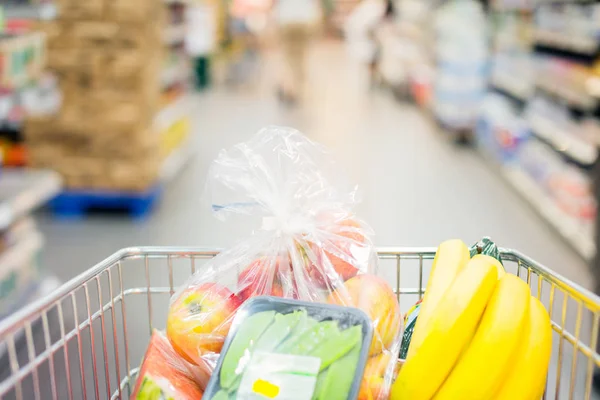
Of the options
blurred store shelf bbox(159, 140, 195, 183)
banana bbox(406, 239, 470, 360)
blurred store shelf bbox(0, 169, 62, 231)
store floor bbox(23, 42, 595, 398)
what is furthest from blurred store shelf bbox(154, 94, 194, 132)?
banana bbox(406, 239, 470, 360)

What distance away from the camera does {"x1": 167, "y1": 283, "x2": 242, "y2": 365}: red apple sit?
108 centimetres

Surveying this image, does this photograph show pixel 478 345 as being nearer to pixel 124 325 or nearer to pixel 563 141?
pixel 124 325

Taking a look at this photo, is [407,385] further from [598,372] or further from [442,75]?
[442,75]

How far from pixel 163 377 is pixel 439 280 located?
0.47 metres

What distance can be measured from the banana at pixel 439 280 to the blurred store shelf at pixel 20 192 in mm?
2245

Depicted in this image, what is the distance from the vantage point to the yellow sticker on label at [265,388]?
93cm

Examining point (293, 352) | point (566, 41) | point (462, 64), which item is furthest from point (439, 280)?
point (462, 64)

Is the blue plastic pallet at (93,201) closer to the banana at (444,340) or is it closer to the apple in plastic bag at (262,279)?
the apple in plastic bag at (262,279)

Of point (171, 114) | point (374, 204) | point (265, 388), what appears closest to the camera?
point (265, 388)

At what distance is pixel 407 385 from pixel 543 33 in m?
4.97

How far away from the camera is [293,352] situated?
0.98 m

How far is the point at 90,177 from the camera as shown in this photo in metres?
4.64

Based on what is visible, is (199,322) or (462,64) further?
(462,64)

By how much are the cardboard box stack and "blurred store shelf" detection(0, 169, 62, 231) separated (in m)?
1.31
